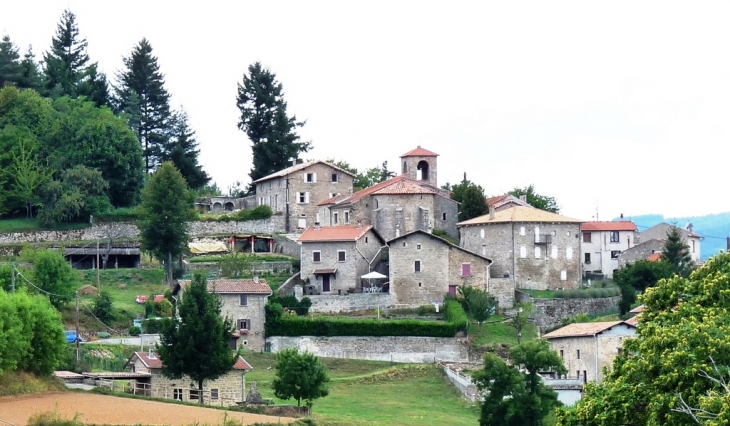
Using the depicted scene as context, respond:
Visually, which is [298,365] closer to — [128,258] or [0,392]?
[0,392]

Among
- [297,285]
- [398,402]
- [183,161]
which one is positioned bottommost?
[398,402]

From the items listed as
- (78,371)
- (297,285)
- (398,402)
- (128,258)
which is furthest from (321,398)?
(128,258)

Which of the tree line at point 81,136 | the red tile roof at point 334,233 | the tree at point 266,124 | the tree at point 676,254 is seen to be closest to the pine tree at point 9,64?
the tree line at point 81,136

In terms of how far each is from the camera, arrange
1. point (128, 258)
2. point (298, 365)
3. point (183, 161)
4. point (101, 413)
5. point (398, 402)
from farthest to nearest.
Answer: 1. point (183, 161)
2. point (128, 258)
3. point (398, 402)
4. point (298, 365)
5. point (101, 413)

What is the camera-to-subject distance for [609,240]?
295ft

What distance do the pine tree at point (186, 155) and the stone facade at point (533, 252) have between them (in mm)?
26098

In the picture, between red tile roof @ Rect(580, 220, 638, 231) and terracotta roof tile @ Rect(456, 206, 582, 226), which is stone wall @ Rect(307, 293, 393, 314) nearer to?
terracotta roof tile @ Rect(456, 206, 582, 226)

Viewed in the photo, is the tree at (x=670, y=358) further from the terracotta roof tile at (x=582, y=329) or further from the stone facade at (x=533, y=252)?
the stone facade at (x=533, y=252)

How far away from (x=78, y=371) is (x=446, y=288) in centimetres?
2233

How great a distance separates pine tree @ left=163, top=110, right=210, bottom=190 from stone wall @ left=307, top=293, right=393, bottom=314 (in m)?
27.0

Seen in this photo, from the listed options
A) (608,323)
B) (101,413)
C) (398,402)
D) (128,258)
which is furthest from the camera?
(128,258)

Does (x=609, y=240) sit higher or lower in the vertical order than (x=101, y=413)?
higher

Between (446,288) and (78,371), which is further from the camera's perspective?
(446,288)

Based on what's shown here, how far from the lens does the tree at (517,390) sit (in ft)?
196
